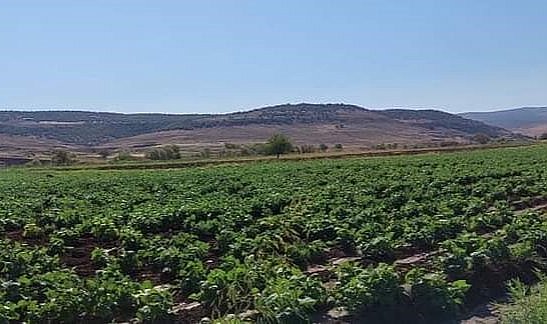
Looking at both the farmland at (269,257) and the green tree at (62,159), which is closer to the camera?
the farmland at (269,257)

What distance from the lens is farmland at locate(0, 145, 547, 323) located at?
26.6 feet

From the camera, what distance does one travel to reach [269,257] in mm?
10812

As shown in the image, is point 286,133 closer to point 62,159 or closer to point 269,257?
point 62,159

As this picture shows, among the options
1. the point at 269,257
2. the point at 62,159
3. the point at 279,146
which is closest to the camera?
the point at 269,257

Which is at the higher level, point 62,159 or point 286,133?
point 286,133

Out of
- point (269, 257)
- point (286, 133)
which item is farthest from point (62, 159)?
point (286, 133)

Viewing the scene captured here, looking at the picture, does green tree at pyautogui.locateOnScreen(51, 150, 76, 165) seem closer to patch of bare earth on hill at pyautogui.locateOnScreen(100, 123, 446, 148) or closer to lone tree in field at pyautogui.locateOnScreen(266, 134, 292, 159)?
lone tree in field at pyautogui.locateOnScreen(266, 134, 292, 159)

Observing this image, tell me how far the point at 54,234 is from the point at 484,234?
9.06 m

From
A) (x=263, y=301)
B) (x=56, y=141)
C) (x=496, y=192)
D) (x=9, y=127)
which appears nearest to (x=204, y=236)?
(x=263, y=301)

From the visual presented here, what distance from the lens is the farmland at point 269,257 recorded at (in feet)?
26.6

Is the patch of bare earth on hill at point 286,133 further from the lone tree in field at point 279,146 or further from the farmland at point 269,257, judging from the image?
the farmland at point 269,257

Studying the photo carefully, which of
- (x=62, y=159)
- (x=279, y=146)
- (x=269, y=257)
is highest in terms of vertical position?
(x=269, y=257)

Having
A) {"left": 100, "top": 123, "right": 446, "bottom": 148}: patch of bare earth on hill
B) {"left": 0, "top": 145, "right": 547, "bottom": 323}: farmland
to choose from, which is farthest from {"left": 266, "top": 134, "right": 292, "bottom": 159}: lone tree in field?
{"left": 100, "top": 123, "right": 446, "bottom": 148}: patch of bare earth on hill

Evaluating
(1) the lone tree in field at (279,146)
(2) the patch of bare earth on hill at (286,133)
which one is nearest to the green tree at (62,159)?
(1) the lone tree in field at (279,146)
